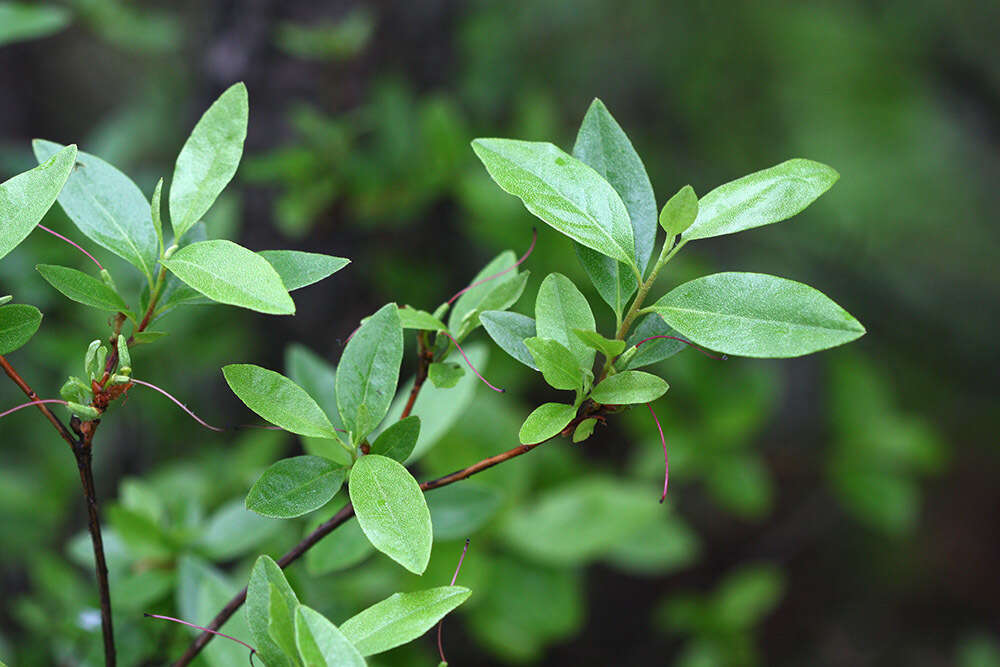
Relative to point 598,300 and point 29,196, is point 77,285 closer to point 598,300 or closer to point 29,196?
point 29,196

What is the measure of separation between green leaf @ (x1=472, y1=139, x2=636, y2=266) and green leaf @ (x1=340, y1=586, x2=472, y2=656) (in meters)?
0.18

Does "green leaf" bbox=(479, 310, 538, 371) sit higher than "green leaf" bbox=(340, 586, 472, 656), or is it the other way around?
"green leaf" bbox=(479, 310, 538, 371)

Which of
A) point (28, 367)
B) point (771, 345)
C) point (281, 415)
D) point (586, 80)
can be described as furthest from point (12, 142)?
point (771, 345)

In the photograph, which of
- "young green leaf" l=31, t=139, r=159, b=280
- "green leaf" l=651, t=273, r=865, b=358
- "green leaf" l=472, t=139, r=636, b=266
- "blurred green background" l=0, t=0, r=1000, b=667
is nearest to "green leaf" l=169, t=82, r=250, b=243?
"young green leaf" l=31, t=139, r=159, b=280

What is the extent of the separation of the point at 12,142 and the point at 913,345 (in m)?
1.74

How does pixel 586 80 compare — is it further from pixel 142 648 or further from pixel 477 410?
pixel 142 648

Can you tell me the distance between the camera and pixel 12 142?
142 centimetres

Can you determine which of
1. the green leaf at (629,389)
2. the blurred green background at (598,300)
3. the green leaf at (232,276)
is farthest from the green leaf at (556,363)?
the blurred green background at (598,300)

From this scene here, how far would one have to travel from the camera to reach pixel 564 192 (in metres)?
0.39

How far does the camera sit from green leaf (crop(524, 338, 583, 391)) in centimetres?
37

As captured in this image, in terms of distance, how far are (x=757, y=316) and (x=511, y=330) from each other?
122 millimetres

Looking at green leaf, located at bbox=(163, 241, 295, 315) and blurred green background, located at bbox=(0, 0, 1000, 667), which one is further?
blurred green background, located at bbox=(0, 0, 1000, 667)

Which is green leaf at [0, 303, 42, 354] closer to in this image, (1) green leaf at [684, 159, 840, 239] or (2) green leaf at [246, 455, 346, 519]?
(2) green leaf at [246, 455, 346, 519]

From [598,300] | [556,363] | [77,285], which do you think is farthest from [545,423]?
A: [598,300]
